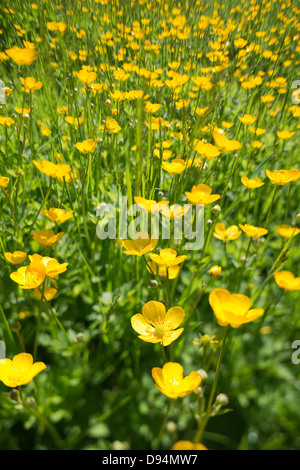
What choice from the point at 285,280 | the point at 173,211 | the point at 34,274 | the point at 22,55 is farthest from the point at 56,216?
the point at 285,280

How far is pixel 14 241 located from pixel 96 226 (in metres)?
0.30

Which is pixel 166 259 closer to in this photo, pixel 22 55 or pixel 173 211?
pixel 173 211

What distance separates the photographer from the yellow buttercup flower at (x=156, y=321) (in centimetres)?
63

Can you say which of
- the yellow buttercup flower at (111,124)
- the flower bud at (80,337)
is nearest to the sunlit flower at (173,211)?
the flower bud at (80,337)

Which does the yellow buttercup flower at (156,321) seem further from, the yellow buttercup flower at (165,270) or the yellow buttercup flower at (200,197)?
the yellow buttercup flower at (200,197)

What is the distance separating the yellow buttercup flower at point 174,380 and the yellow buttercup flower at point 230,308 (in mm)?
107

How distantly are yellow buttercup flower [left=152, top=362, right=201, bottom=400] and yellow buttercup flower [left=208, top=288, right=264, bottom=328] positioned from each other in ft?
0.35

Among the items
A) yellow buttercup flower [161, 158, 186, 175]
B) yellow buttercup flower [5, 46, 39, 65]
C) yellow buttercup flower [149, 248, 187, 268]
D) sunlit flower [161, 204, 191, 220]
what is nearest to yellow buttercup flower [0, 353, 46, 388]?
yellow buttercup flower [149, 248, 187, 268]

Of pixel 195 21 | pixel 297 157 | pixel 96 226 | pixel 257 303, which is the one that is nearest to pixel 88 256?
pixel 96 226

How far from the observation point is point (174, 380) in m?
0.54

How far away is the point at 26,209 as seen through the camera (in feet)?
3.85

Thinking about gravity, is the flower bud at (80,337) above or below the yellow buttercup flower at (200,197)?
below

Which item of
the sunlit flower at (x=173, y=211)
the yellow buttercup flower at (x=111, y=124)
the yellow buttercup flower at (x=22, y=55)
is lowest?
the sunlit flower at (x=173, y=211)

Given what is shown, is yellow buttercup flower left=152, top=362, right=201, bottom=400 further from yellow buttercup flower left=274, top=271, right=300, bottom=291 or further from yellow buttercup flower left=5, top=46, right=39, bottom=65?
yellow buttercup flower left=5, top=46, right=39, bottom=65
